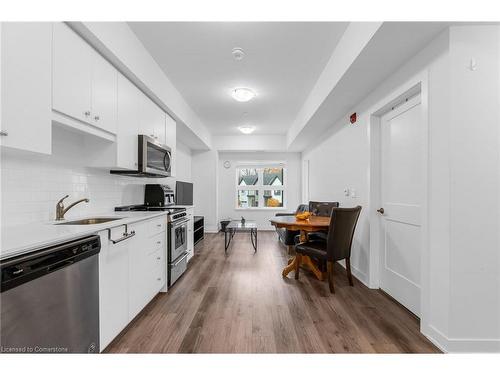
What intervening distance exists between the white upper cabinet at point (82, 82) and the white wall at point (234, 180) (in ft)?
16.4

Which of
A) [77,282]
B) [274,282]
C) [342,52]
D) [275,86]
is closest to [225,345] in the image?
[77,282]

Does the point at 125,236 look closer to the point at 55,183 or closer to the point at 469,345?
the point at 55,183

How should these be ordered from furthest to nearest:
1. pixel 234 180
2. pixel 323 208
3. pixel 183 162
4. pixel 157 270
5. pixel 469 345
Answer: pixel 234 180
pixel 183 162
pixel 323 208
pixel 157 270
pixel 469 345

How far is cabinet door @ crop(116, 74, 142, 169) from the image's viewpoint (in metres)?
2.21

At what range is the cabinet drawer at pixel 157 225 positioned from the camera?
2.30 m

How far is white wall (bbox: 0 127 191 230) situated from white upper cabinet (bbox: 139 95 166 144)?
0.66 meters

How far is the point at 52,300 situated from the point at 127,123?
175 cm

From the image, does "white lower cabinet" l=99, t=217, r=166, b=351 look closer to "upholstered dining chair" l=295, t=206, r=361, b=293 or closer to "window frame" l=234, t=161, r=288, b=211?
"upholstered dining chair" l=295, t=206, r=361, b=293

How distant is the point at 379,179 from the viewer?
2.72 meters

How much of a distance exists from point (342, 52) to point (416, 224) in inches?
72.4

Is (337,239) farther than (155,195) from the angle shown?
No

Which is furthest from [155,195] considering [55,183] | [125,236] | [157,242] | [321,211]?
[321,211]

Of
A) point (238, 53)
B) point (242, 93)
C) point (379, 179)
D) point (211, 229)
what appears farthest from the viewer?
point (211, 229)

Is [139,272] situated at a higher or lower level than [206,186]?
lower
